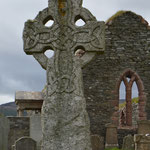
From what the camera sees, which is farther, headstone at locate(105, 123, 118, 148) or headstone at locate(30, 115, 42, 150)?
headstone at locate(105, 123, 118, 148)

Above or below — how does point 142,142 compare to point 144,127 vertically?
below

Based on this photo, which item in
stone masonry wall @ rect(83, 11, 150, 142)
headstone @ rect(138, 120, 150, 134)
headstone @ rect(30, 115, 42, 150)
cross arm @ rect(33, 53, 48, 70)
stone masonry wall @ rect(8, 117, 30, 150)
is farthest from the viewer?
stone masonry wall @ rect(83, 11, 150, 142)

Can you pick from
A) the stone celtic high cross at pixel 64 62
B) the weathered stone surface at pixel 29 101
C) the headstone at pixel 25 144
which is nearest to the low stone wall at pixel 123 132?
the weathered stone surface at pixel 29 101

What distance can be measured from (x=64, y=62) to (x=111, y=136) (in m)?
10.8

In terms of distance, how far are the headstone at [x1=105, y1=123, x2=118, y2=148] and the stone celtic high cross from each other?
1034 cm

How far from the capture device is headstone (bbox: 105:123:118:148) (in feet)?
48.9

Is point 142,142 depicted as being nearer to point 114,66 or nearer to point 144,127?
point 144,127

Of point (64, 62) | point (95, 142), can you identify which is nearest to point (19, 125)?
point (95, 142)

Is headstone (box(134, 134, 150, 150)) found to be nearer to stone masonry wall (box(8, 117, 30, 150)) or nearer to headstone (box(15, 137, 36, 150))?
headstone (box(15, 137, 36, 150))

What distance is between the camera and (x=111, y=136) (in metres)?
15.2

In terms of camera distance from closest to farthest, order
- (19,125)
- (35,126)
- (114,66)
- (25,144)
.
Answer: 1. (25,144)
2. (35,126)
3. (19,125)
4. (114,66)

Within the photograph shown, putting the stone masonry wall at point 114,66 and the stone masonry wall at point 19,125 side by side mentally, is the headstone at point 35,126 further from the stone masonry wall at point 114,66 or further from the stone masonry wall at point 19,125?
the stone masonry wall at point 114,66

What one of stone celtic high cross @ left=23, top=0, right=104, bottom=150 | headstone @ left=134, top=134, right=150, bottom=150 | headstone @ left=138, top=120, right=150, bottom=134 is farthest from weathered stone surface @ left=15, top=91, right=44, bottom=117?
stone celtic high cross @ left=23, top=0, right=104, bottom=150

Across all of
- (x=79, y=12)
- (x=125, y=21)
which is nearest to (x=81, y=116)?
(x=79, y=12)
